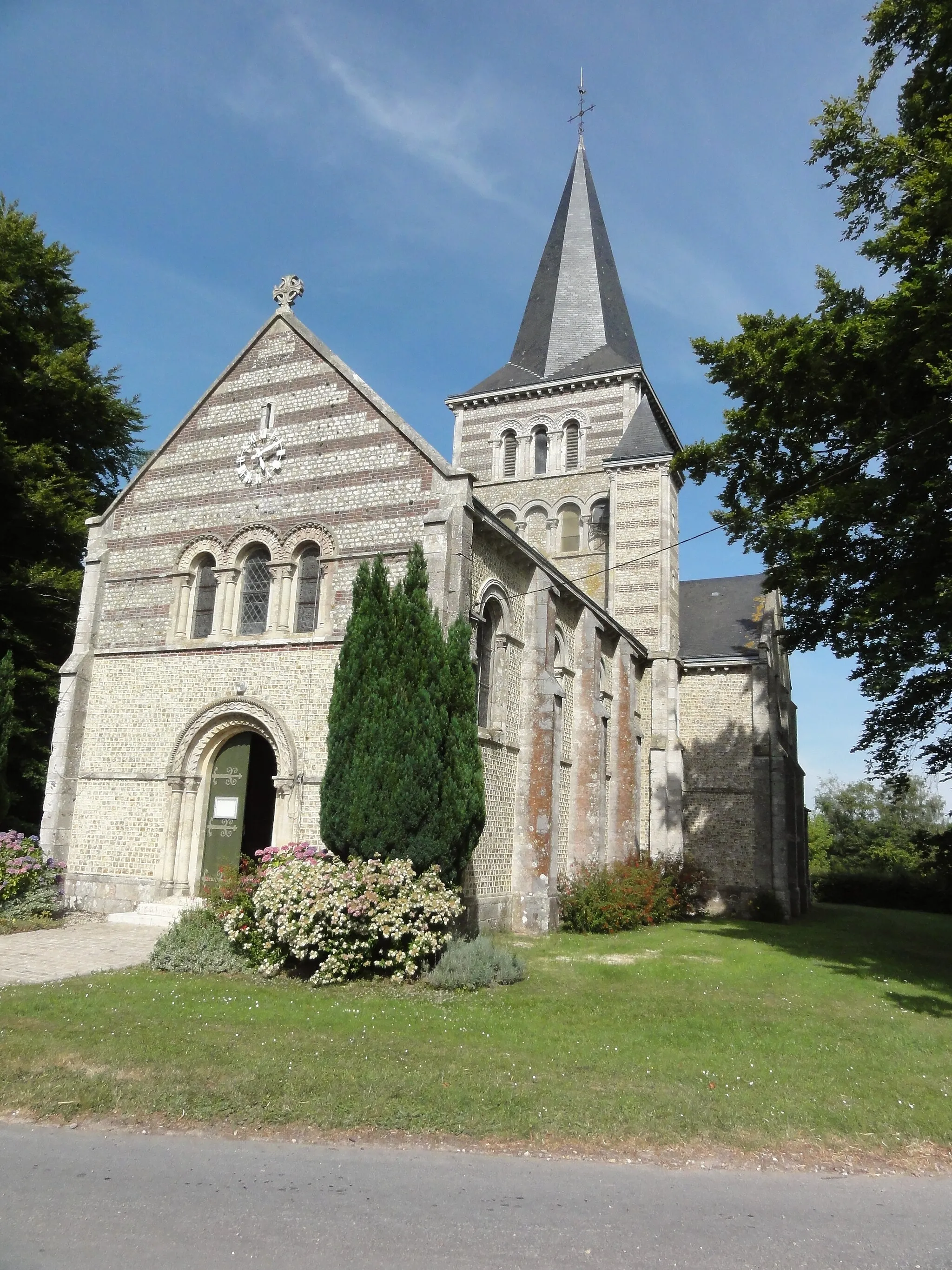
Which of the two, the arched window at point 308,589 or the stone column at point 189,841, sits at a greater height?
the arched window at point 308,589

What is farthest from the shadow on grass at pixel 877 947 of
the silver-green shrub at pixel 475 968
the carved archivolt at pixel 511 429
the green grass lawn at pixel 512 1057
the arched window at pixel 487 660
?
the carved archivolt at pixel 511 429

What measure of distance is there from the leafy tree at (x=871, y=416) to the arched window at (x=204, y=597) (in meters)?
9.11

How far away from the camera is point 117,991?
30.3ft

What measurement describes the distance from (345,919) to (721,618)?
20727 millimetres

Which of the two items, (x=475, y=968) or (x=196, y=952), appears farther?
(x=196, y=952)

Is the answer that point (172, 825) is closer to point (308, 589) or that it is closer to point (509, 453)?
point (308, 589)

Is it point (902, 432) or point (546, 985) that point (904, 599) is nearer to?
point (902, 432)

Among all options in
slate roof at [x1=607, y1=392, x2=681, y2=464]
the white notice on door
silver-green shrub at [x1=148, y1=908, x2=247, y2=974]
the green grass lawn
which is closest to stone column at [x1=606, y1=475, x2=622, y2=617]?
slate roof at [x1=607, y1=392, x2=681, y2=464]

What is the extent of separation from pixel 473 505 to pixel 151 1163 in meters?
10.9

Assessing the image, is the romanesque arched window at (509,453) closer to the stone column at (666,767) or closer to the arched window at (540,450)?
the arched window at (540,450)

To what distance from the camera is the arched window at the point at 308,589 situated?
602 inches

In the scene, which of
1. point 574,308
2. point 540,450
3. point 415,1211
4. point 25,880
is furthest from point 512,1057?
point 574,308

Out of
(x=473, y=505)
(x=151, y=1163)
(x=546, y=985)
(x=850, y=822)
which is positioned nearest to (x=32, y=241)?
(x=473, y=505)

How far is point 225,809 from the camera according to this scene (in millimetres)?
15438
